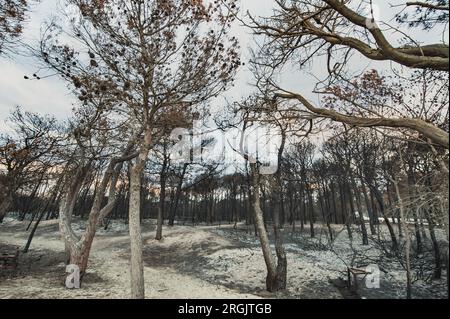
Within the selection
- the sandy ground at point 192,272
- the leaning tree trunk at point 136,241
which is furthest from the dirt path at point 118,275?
the leaning tree trunk at point 136,241

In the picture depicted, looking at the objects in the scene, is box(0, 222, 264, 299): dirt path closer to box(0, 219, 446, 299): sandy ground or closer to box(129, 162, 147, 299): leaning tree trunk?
box(0, 219, 446, 299): sandy ground

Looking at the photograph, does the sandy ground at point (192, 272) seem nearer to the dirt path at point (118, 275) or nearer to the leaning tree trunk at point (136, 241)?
the dirt path at point (118, 275)

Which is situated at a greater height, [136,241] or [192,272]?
[136,241]

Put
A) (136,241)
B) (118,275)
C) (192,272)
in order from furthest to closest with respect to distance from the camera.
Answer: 1. (192,272)
2. (118,275)
3. (136,241)

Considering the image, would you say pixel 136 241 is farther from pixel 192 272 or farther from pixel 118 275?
pixel 192 272

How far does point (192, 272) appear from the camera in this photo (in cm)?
1384

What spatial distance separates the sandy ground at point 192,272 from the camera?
9.19 m

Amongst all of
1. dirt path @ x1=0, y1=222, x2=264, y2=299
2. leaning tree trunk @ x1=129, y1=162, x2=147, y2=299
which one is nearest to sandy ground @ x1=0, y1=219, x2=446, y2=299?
dirt path @ x1=0, y1=222, x2=264, y2=299

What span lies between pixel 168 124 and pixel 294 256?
11343 millimetres

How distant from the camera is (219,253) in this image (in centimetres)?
1694

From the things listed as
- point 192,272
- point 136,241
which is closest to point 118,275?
point 192,272

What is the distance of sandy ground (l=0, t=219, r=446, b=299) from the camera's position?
30.1 feet
